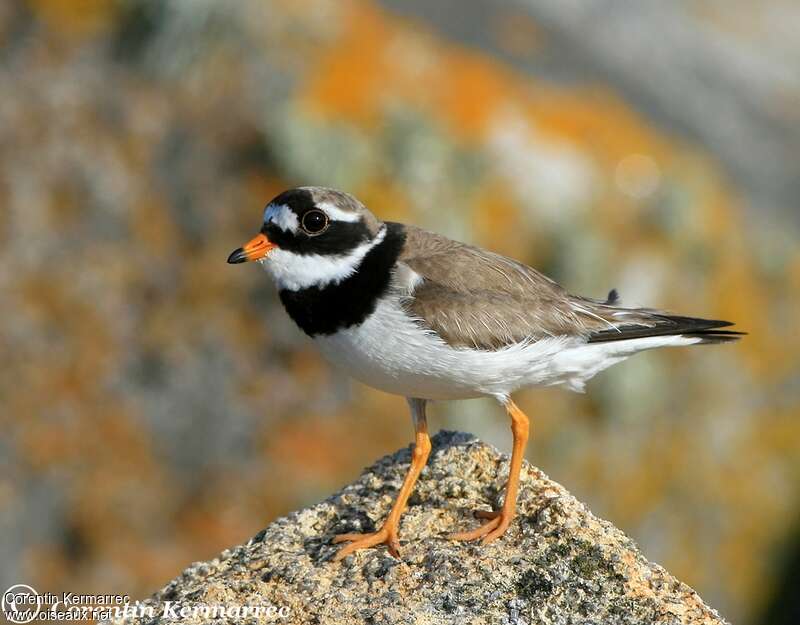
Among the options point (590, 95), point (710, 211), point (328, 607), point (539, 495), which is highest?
point (590, 95)

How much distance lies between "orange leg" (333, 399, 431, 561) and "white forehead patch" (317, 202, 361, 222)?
114 centimetres

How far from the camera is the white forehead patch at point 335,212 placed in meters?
5.42

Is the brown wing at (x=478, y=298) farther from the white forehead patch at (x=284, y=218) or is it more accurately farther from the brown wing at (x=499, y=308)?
the white forehead patch at (x=284, y=218)

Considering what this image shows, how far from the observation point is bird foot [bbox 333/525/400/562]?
193 inches

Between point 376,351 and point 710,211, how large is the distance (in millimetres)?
7978

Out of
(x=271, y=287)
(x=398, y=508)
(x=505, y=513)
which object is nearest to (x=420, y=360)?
(x=398, y=508)

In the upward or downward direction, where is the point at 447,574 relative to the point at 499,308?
downward

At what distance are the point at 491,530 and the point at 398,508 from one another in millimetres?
529

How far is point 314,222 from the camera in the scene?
17.9 feet

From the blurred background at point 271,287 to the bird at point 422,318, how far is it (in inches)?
173

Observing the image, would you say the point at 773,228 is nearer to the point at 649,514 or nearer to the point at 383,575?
the point at 649,514

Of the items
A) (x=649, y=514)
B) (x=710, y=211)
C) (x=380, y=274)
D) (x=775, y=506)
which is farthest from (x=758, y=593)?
(x=380, y=274)

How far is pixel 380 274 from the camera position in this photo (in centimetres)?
541

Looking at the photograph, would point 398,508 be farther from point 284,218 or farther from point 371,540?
point 284,218
